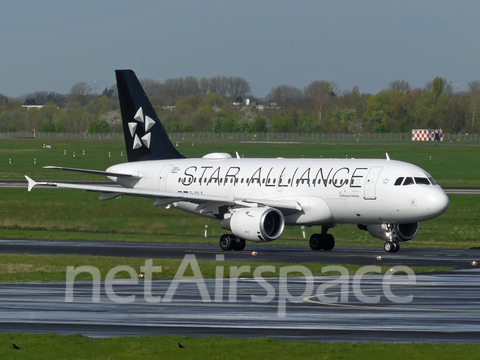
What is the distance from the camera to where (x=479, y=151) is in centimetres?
14600

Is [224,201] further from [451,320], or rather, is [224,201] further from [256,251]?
[451,320]

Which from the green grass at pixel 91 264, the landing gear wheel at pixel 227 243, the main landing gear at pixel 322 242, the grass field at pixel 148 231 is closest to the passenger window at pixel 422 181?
the main landing gear at pixel 322 242

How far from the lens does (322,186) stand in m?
45.8

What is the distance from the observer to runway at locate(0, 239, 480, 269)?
39375 mm

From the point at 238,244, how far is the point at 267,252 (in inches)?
88.1

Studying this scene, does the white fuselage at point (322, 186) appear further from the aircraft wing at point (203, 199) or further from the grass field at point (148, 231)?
the grass field at point (148, 231)

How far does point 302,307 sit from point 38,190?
52.6 metres

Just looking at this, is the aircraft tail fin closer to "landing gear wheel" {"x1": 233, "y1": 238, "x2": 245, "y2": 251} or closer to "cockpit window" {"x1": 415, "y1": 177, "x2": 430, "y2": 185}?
"landing gear wheel" {"x1": 233, "y1": 238, "x2": 245, "y2": 251}

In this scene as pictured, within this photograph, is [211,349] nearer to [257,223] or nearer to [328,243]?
[257,223]

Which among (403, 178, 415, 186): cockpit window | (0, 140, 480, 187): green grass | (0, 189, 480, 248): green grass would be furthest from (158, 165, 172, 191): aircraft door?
(0, 140, 480, 187): green grass

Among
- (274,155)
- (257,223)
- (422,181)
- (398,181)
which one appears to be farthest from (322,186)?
(274,155)

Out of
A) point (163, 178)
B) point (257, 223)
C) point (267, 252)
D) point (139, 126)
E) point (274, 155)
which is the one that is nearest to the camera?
point (257, 223)

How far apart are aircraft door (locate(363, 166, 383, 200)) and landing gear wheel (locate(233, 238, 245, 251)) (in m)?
6.14

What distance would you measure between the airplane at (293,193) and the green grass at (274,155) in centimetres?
4099
